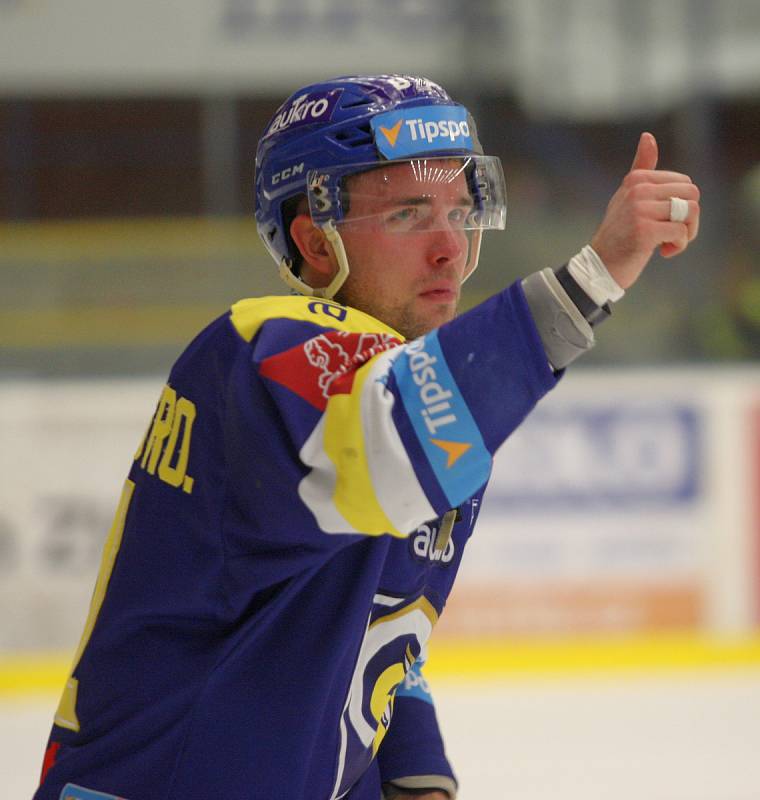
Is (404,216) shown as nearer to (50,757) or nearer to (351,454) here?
(351,454)

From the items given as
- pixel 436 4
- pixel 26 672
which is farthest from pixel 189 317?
pixel 436 4

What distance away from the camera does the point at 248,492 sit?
1049 mm

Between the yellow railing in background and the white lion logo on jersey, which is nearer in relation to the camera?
the white lion logo on jersey

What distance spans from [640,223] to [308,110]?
1.58 ft

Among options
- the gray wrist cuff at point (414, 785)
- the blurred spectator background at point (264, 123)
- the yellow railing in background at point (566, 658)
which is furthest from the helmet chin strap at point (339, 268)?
the blurred spectator background at point (264, 123)

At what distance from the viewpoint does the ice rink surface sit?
303cm

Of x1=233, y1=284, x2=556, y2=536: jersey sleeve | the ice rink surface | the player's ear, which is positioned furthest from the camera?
the ice rink surface

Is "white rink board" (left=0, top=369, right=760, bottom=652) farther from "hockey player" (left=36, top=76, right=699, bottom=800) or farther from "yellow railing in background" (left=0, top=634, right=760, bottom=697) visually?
"hockey player" (left=36, top=76, right=699, bottom=800)

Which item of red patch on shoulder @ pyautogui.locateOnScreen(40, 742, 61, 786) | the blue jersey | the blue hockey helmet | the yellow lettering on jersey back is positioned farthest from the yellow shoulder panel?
red patch on shoulder @ pyautogui.locateOnScreen(40, 742, 61, 786)

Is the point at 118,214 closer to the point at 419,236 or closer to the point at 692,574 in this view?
the point at 692,574

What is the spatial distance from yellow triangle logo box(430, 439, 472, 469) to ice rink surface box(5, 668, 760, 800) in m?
2.20

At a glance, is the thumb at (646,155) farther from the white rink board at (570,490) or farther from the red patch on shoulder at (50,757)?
the white rink board at (570,490)

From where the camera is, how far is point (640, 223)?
982mm

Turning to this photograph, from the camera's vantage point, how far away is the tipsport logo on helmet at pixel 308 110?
132cm
